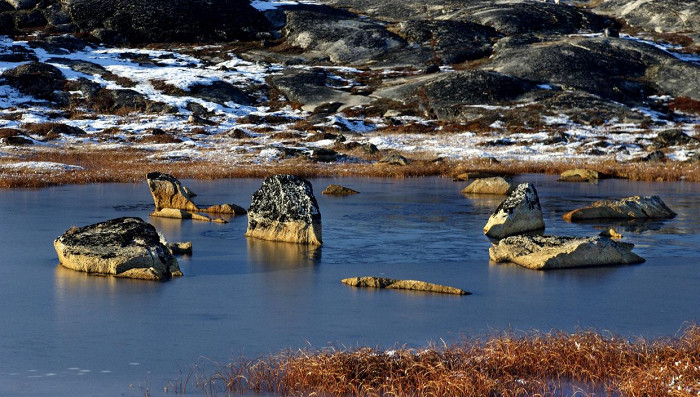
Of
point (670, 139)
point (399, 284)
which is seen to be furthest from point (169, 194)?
point (670, 139)

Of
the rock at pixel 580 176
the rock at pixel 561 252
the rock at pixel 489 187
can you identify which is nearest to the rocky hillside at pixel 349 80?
the rock at pixel 580 176

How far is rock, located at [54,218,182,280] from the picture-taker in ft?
63.8

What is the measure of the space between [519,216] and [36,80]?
90411mm

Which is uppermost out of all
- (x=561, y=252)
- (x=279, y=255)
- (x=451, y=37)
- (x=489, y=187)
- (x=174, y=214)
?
(x=451, y=37)

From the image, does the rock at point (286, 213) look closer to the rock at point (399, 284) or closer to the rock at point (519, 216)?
the rock at point (519, 216)

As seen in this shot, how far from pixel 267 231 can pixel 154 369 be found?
13.6 m

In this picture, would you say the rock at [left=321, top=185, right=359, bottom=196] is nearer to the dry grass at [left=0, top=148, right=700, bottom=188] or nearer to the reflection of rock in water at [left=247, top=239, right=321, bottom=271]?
the dry grass at [left=0, top=148, right=700, bottom=188]

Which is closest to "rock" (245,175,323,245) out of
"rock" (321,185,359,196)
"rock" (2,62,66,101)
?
"rock" (321,185,359,196)

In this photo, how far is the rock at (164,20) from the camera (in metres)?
139

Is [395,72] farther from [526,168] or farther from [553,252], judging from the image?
[553,252]

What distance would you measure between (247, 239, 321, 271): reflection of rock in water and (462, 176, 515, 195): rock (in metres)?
17.9

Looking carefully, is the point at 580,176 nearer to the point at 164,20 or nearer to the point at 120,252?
the point at 120,252

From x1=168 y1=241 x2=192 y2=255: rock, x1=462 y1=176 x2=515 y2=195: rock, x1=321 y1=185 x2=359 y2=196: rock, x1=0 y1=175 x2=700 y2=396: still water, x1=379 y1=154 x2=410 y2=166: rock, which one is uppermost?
x1=379 y1=154 x2=410 y2=166: rock

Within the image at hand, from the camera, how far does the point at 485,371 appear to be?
11.5 metres
